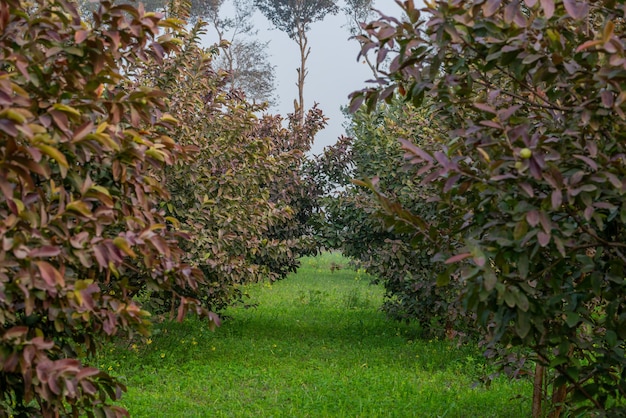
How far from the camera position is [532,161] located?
267cm

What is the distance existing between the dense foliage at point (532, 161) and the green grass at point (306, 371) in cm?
283

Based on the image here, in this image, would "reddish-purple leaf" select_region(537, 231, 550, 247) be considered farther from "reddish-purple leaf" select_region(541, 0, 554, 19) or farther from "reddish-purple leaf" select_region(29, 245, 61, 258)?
"reddish-purple leaf" select_region(29, 245, 61, 258)

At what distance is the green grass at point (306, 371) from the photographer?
21.1ft

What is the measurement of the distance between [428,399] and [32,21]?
202 inches

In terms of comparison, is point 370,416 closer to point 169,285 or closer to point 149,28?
point 169,285

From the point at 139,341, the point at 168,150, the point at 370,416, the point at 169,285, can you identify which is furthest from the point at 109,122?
the point at 139,341

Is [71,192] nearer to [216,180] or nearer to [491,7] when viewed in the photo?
[491,7]

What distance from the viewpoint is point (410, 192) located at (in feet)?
32.6

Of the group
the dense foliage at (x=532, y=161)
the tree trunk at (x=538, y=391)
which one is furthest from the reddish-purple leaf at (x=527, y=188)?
the tree trunk at (x=538, y=391)

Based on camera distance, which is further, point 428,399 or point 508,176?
point 428,399

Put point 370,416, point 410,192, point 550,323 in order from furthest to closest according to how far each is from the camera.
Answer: point 410,192
point 370,416
point 550,323

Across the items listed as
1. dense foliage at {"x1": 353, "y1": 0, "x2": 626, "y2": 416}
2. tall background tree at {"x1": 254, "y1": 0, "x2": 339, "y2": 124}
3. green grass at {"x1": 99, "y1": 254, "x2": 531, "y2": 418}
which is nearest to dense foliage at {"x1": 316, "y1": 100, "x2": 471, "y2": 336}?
green grass at {"x1": 99, "y1": 254, "x2": 531, "y2": 418}

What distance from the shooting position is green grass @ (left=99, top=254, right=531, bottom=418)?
21.1 feet

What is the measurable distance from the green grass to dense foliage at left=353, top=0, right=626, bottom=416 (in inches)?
111
